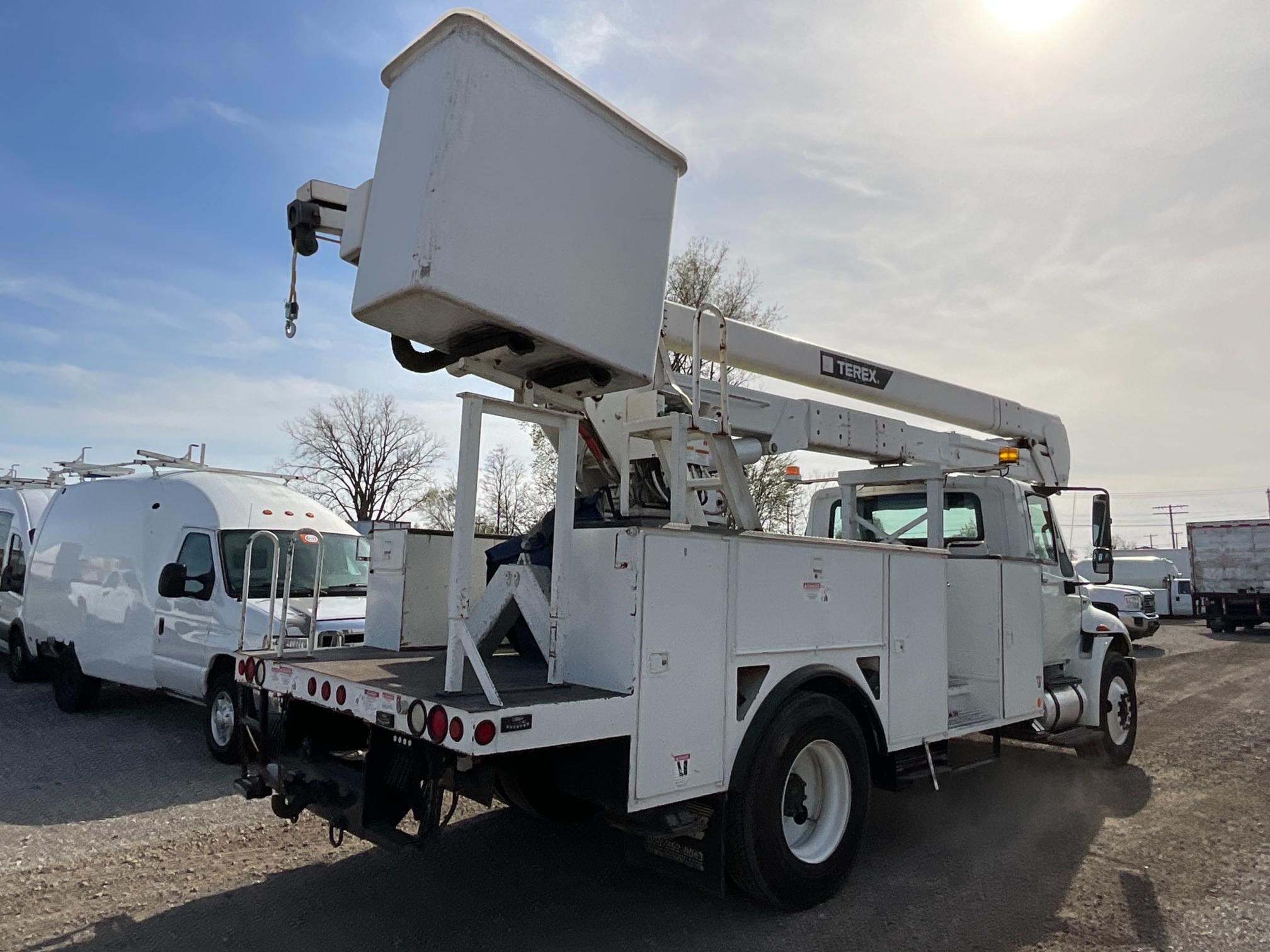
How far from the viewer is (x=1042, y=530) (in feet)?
24.2

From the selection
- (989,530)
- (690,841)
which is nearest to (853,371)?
(989,530)

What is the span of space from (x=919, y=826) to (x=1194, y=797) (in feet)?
8.64

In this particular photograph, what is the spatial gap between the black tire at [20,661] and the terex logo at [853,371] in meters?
10.6

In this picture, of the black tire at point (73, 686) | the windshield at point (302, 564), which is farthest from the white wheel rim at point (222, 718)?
the black tire at point (73, 686)

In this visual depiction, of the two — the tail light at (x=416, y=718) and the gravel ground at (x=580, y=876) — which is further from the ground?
the tail light at (x=416, y=718)

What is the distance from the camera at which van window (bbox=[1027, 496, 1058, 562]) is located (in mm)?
7152

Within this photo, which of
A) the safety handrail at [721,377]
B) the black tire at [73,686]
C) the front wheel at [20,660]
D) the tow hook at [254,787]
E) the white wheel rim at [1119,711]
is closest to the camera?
the tow hook at [254,787]

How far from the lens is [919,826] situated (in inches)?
233

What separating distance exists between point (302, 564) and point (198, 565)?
90 cm

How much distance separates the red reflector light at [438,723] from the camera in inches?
127

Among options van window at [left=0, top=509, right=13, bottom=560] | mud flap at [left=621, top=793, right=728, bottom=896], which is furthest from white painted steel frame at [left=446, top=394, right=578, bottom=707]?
van window at [left=0, top=509, right=13, bottom=560]

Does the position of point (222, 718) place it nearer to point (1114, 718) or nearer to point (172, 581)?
point (172, 581)

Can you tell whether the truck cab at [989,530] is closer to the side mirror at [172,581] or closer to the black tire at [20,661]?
the side mirror at [172,581]

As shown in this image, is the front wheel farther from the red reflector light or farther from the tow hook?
the red reflector light
